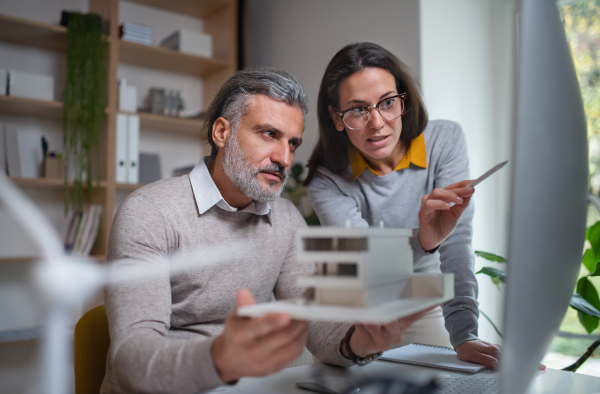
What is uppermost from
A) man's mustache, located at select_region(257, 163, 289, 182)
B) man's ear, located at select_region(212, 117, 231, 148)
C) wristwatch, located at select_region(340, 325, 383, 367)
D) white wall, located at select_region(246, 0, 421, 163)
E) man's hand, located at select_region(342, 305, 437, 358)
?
white wall, located at select_region(246, 0, 421, 163)

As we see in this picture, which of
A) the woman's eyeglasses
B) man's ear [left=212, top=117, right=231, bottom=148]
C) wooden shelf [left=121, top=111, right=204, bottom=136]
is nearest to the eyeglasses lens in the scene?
the woman's eyeglasses

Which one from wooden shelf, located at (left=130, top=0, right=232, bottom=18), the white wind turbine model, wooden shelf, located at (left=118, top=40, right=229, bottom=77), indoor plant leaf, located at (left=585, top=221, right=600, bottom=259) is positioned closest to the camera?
the white wind turbine model

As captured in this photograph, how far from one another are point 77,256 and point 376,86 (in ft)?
6.54

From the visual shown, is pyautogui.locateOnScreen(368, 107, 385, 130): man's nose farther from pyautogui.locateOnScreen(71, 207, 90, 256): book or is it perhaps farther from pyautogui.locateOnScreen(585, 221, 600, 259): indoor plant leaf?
pyautogui.locateOnScreen(71, 207, 90, 256): book

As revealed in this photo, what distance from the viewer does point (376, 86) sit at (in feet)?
4.48

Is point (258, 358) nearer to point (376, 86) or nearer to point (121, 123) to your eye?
point (376, 86)

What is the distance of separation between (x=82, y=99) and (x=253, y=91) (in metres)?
1.68

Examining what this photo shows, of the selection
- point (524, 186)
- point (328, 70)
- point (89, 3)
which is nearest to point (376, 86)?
point (328, 70)

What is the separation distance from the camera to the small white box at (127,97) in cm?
276

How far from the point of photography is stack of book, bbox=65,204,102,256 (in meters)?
2.57

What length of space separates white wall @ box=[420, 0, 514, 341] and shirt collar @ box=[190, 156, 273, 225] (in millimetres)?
1121

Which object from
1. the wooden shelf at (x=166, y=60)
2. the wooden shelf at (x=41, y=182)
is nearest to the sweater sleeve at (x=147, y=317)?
the wooden shelf at (x=41, y=182)

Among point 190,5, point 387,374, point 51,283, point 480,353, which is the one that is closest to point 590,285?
point 480,353

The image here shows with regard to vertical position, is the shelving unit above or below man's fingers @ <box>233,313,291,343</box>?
above
